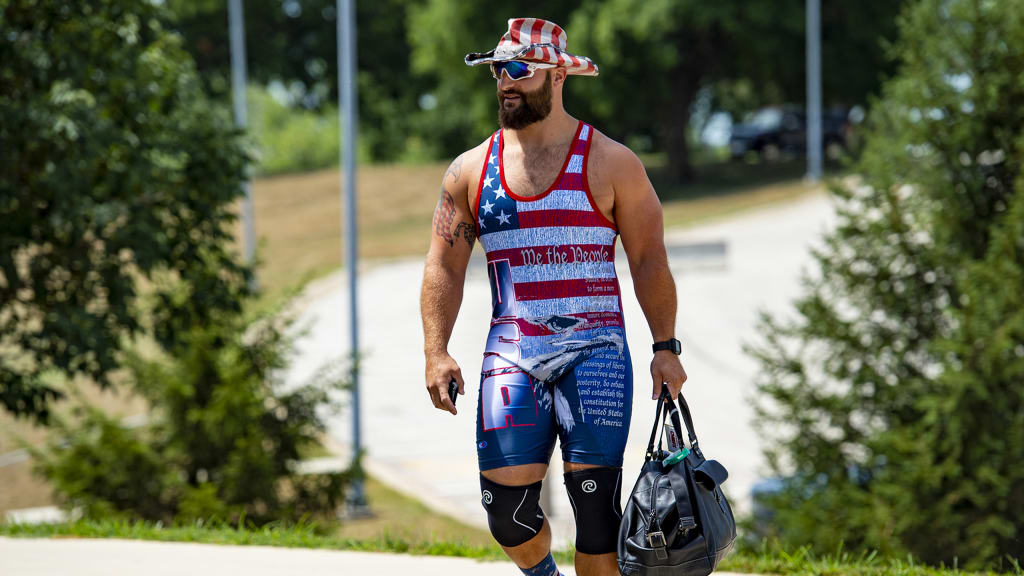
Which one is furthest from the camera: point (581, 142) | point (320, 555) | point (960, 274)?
point (960, 274)

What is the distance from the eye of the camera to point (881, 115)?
12.0m

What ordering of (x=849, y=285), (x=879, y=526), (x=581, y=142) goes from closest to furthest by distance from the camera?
(x=581, y=142) < (x=879, y=526) < (x=849, y=285)

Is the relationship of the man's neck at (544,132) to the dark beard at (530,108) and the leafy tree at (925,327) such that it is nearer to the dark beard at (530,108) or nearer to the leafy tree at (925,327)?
the dark beard at (530,108)

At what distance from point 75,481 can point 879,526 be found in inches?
293

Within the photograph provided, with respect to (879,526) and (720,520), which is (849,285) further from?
(720,520)

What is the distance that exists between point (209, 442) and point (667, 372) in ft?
29.6

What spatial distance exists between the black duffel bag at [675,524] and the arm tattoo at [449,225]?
0.97 metres

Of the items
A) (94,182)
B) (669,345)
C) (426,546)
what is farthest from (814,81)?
(669,345)

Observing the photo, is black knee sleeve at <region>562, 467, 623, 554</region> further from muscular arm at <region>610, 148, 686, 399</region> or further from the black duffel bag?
muscular arm at <region>610, 148, 686, 399</region>

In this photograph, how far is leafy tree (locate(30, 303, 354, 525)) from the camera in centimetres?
1141

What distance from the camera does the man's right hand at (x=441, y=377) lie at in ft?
12.1

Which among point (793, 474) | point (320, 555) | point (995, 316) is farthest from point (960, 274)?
point (320, 555)

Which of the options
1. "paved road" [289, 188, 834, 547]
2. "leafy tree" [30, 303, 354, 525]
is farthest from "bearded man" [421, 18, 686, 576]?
"paved road" [289, 188, 834, 547]

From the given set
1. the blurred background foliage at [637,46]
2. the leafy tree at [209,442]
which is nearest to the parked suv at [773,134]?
the blurred background foliage at [637,46]
